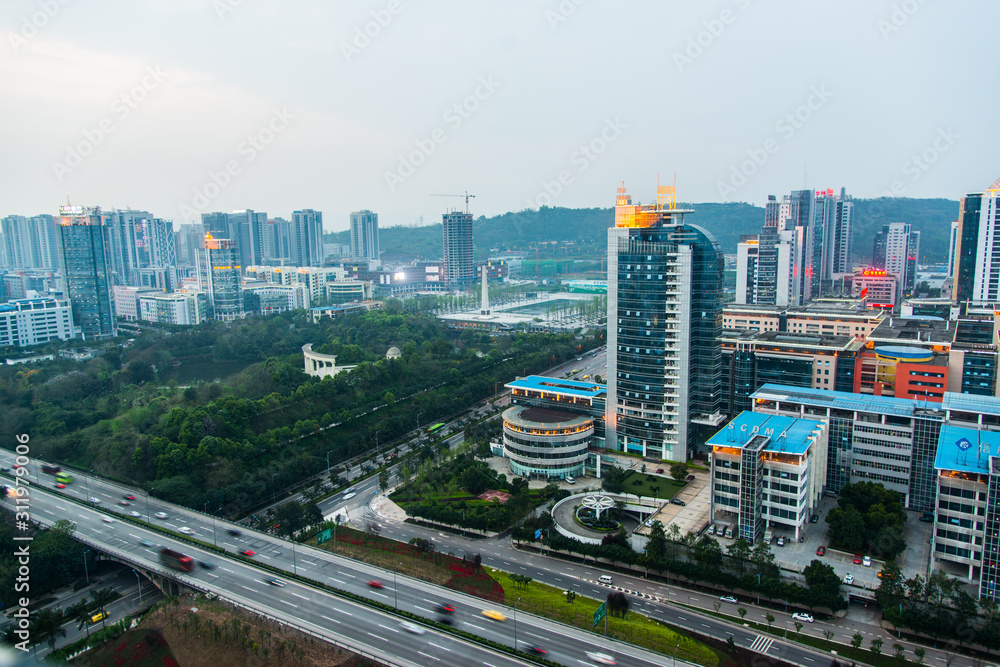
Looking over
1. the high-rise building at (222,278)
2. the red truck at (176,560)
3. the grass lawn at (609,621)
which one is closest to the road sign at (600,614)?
the grass lawn at (609,621)

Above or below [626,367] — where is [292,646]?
below

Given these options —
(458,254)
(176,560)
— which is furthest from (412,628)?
(458,254)

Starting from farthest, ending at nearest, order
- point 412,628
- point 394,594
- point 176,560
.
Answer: point 176,560, point 394,594, point 412,628

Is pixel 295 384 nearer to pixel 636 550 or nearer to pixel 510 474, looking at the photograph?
pixel 510 474

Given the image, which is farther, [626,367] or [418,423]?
[418,423]

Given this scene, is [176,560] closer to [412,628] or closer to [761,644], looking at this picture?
[412,628]

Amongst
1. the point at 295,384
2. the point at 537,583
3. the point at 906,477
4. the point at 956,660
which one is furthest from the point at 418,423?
the point at 956,660

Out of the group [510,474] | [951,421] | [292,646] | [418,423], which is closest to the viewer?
[292,646]

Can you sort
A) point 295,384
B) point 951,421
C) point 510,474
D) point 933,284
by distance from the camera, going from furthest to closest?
point 933,284, point 295,384, point 510,474, point 951,421
